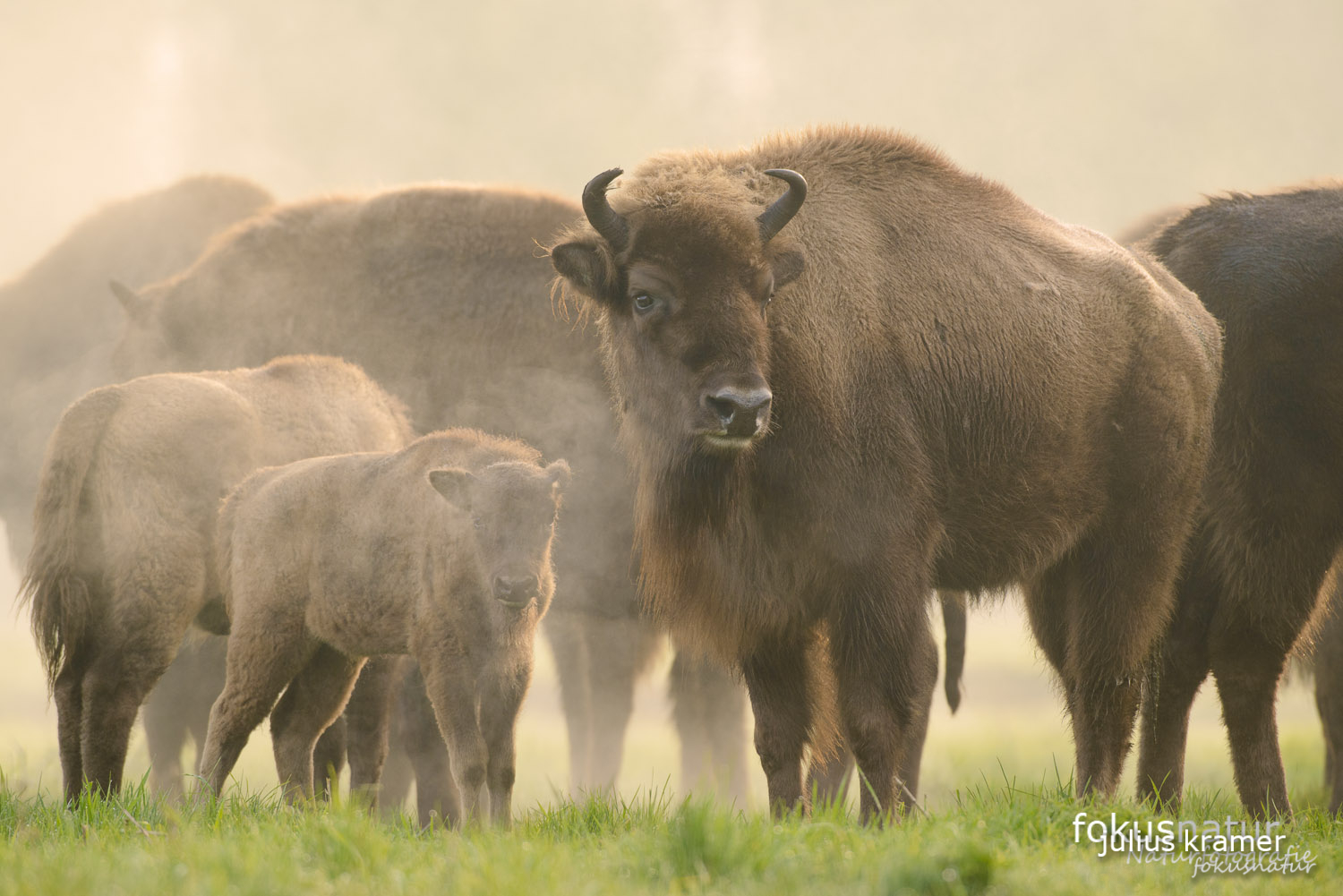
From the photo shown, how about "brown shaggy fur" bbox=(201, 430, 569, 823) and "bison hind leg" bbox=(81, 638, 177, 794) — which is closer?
"brown shaggy fur" bbox=(201, 430, 569, 823)

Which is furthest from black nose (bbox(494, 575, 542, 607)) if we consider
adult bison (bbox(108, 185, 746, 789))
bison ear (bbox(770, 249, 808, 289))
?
adult bison (bbox(108, 185, 746, 789))

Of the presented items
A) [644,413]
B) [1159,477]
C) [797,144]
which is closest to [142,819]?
[644,413]

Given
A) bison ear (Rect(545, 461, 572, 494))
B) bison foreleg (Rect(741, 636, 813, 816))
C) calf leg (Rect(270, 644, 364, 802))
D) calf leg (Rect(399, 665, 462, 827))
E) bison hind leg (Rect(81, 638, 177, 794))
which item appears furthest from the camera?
calf leg (Rect(399, 665, 462, 827))

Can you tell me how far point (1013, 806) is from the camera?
385cm

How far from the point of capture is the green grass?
2873 millimetres

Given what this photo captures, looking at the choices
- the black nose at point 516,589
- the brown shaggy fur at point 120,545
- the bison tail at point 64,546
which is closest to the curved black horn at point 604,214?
the black nose at point 516,589

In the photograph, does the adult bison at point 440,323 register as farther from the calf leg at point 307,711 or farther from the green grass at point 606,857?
the green grass at point 606,857

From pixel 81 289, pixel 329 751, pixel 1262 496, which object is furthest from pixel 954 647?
pixel 81 289

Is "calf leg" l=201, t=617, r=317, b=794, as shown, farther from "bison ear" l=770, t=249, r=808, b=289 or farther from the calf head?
"bison ear" l=770, t=249, r=808, b=289

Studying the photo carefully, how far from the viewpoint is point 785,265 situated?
14.4ft

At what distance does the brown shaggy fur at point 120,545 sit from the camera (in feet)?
16.2

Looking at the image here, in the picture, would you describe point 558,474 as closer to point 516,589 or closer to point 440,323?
point 516,589

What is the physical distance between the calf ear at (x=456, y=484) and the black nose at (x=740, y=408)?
96cm

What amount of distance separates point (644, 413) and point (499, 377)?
2.71 metres
